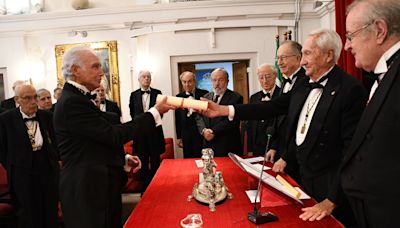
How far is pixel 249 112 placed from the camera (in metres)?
2.78

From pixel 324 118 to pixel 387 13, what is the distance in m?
0.75

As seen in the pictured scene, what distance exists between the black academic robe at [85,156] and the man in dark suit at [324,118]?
1.11 m

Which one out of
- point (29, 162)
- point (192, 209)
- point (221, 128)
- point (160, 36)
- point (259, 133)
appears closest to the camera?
point (192, 209)

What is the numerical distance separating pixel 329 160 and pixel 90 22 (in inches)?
215

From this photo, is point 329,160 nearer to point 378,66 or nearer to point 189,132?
point 378,66

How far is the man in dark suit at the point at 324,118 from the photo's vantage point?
2021 millimetres

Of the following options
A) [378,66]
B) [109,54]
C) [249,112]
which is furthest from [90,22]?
[378,66]

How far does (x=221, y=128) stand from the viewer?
13.8 feet

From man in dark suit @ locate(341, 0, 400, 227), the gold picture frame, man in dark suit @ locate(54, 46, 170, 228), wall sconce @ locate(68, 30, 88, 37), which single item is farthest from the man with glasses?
Answer: man in dark suit @ locate(341, 0, 400, 227)

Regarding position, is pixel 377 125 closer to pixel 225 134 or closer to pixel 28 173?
pixel 225 134

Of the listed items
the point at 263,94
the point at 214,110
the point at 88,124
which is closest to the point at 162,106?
the point at 214,110

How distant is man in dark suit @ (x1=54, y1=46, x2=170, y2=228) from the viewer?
7.31ft

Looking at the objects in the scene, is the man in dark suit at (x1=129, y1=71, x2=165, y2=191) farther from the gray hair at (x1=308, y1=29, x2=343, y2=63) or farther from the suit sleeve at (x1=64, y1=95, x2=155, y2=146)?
the gray hair at (x1=308, y1=29, x2=343, y2=63)

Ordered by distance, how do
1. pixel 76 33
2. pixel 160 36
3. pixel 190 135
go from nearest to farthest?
pixel 190 135 < pixel 160 36 < pixel 76 33
